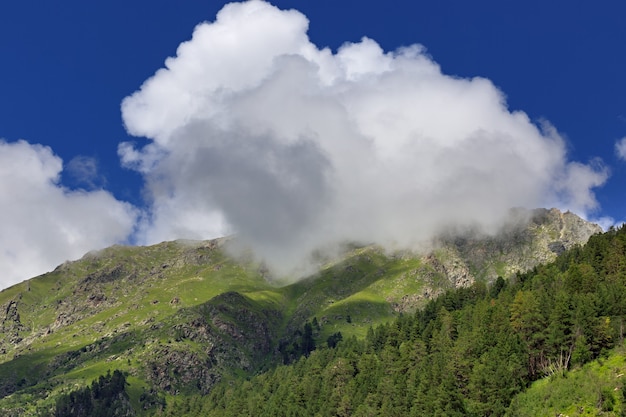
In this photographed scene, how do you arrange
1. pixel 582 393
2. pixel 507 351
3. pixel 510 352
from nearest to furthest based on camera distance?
pixel 582 393
pixel 507 351
pixel 510 352

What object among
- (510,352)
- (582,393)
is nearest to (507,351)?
(510,352)

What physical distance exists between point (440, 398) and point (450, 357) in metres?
20.2

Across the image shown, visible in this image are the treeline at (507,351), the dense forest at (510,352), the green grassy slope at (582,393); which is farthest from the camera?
the treeline at (507,351)

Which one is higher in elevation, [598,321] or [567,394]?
[598,321]

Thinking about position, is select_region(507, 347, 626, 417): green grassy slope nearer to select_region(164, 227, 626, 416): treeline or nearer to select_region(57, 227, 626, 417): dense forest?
select_region(57, 227, 626, 417): dense forest

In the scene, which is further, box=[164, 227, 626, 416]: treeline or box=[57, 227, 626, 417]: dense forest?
box=[164, 227, 626, 416]: treeline

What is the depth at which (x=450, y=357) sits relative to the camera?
552 ft

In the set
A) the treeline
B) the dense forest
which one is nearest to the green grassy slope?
the dense forest

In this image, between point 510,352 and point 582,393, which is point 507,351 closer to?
point 510,352

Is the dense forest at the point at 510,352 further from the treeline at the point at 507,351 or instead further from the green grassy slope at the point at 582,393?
the green grassy slope at the point at 582,393

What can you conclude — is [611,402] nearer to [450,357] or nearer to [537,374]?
[537,374]

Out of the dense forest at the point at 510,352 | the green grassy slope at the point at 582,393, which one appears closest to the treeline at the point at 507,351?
the dense forest at the point at 510,352

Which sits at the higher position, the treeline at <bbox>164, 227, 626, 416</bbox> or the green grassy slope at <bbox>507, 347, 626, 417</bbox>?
the treeline at <bbox>164, 227, 626, 416</bbox>

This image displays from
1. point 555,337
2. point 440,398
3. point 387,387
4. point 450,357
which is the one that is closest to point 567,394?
point 555,337
